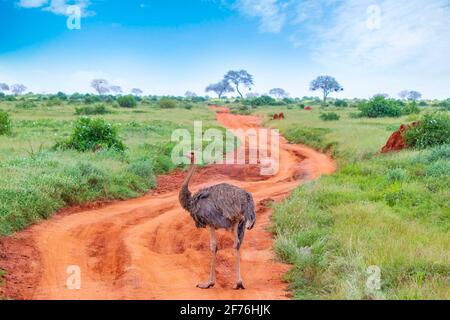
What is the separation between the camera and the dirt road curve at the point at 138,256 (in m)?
6.23

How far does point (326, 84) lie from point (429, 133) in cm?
6088

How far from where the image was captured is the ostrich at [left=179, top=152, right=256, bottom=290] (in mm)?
6363

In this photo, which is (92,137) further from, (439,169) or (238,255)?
(238,255)

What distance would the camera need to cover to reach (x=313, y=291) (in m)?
6.27

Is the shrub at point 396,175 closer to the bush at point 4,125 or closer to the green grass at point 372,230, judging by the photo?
the green grass at point 372,230

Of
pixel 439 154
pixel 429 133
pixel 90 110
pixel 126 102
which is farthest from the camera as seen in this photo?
pixel 126 102

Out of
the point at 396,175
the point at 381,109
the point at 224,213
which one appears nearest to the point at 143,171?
the point at 396,175

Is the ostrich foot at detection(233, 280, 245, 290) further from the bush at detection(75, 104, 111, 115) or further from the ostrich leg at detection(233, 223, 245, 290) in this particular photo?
the bush at detection(75, 104, 111, 115)

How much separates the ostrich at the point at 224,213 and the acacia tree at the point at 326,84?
70873 millimetres

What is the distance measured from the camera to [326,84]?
75562mm
